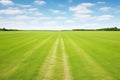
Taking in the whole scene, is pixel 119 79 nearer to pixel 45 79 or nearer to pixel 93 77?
pixel 93 77

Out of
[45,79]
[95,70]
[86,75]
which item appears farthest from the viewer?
[95,70]

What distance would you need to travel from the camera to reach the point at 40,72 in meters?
7.44

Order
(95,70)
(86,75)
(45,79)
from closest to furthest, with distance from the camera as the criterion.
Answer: (45,79)
(86,75)
(95,70)

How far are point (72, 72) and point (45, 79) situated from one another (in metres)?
1.53

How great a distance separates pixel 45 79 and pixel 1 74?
219 centimetres

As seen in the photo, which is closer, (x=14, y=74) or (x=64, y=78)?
(x=64, y=78)

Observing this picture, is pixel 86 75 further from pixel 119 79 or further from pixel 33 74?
pixel 33 74

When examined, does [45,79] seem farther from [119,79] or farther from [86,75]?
[119,79]

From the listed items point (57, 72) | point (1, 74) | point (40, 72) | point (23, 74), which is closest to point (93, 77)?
point (57, 72)

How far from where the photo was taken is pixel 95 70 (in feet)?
25.9

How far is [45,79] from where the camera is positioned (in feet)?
21.0

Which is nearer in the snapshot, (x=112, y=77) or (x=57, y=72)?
(x=112, y=77)

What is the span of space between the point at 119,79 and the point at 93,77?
3.34 ft

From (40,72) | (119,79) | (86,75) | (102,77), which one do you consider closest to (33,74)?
(40,72)
